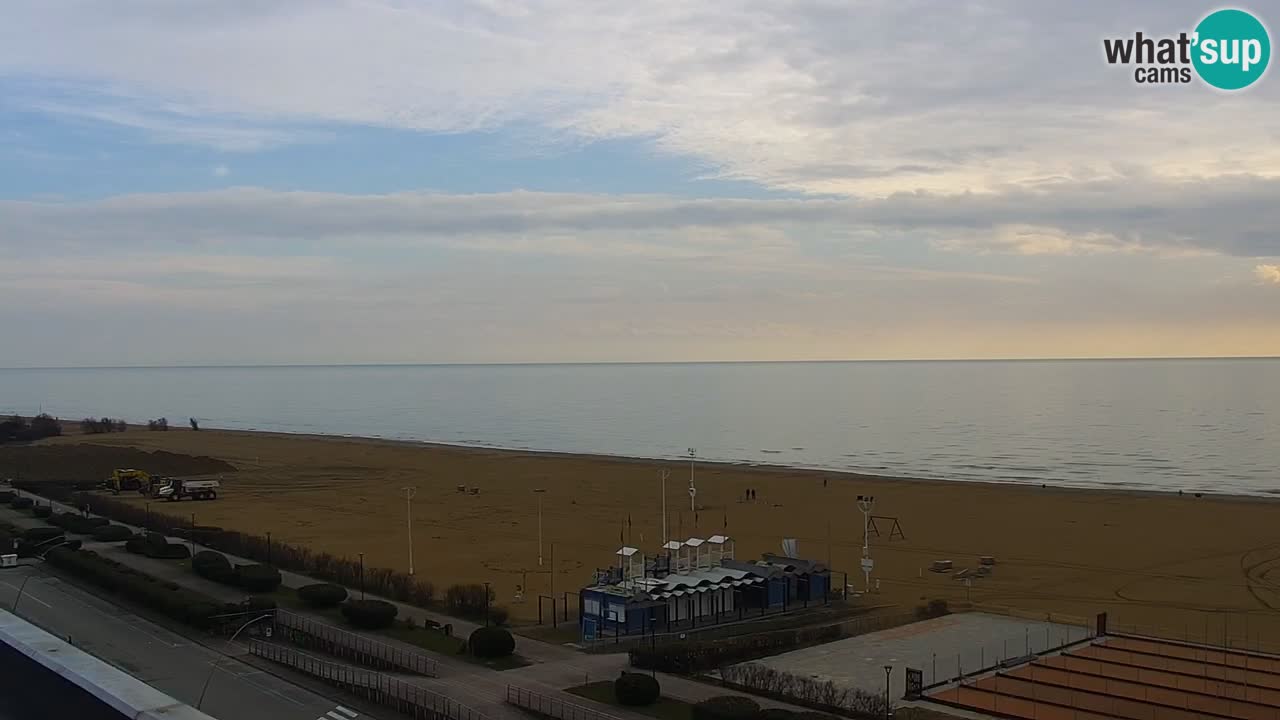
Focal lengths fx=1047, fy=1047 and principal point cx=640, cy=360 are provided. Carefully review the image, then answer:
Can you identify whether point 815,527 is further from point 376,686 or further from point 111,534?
point 376,686

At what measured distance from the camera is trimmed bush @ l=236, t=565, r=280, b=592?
137 ft

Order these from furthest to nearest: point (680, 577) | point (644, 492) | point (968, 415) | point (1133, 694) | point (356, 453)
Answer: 1. point (968, 415)
2. point (356, 453)
3. point (644, 492)
4. point (680, 577)
5. point (1133, 694)

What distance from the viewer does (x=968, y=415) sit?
17612cm

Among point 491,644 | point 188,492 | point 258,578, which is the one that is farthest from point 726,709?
point 188,492

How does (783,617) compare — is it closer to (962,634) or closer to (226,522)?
(962,634)

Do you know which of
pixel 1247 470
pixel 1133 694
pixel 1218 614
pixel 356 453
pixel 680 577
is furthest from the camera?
pixel 356 453

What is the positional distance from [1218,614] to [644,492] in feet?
158

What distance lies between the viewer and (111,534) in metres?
53.8

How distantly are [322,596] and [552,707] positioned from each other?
48.7 ft

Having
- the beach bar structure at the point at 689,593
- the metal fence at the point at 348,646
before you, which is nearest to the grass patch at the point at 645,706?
the metal fence at the point at 348,646

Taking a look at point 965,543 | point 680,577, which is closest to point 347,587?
point 680,577

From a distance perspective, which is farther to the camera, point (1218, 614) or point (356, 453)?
point (356, 453)

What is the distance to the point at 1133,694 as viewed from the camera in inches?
1138

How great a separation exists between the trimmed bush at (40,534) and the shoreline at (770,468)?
6008 cm
